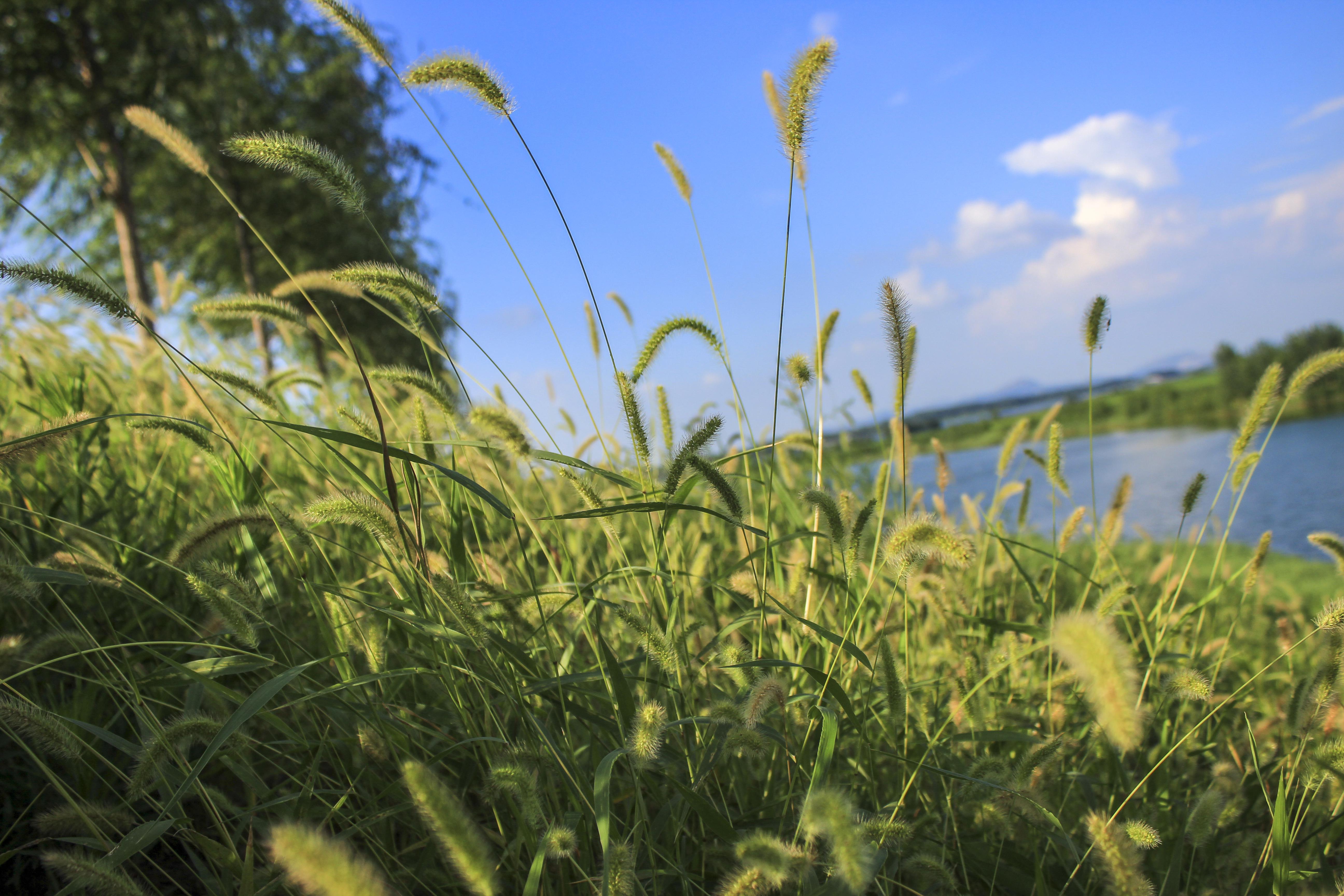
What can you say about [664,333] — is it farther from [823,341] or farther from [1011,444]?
[1011,444]

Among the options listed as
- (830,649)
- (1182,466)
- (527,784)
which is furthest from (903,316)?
(1182,466)

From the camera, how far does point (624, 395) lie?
136 centimetres

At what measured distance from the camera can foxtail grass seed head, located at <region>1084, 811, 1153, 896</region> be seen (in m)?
0.88

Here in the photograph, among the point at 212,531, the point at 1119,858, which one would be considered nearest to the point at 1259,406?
the point at 1119,858

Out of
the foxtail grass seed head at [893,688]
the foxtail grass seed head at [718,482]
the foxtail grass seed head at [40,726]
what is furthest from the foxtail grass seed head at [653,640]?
the foxtail grass seed head at [40,726]

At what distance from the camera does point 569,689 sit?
145 cm

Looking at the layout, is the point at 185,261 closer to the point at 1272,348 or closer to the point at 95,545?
the point at 95,545

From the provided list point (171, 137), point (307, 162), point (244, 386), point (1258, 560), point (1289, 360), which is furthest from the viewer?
point (1289, 360)

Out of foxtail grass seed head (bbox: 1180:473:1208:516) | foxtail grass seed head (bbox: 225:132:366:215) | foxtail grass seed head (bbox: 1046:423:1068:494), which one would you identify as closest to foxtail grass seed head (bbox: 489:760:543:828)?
foxtail grass seed head (bbox: 225:132:366:215)

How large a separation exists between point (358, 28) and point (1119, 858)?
6.79 feet

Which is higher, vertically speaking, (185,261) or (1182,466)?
(185,261)

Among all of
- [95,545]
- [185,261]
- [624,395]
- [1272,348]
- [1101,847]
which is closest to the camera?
[1101,847]

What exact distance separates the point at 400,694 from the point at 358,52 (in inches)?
972

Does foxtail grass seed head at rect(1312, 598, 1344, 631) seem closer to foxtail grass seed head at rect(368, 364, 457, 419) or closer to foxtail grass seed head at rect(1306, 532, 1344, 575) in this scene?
foxtail grass seed head at rect(1306, 532, 1344, 575)
